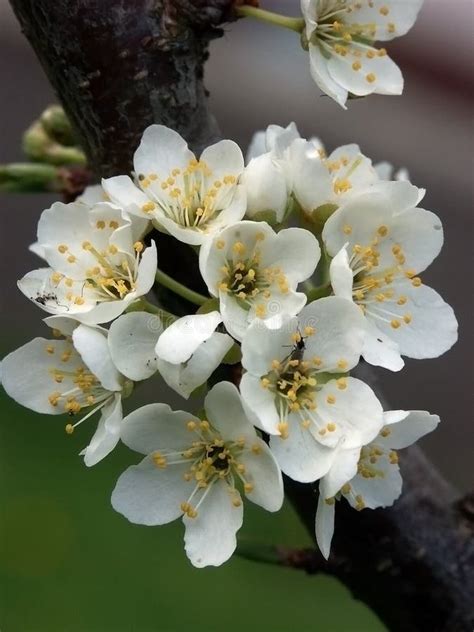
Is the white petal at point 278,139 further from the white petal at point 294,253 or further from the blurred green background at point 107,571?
the blurred green background at point 107,571

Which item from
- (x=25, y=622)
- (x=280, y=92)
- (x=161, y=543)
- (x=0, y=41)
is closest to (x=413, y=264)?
(x=25, y=622)

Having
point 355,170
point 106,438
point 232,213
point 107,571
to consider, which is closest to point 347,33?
point 355,170

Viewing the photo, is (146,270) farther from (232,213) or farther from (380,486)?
(380,486)

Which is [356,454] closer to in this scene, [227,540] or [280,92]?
[227,540]

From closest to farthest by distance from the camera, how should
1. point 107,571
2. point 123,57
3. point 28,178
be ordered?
point 123,57
point 28,178
point 107,571

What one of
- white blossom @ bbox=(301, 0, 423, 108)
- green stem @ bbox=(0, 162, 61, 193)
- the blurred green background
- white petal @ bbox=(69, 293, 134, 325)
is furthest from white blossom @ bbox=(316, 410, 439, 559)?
the blurred green background

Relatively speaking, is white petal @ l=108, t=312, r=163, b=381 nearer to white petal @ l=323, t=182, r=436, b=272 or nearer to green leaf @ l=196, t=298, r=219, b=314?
green leaf @ l=196, t=298, r=219, b=314

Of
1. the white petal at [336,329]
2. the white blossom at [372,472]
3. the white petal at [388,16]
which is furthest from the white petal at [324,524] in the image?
the white petal at [388,16]
